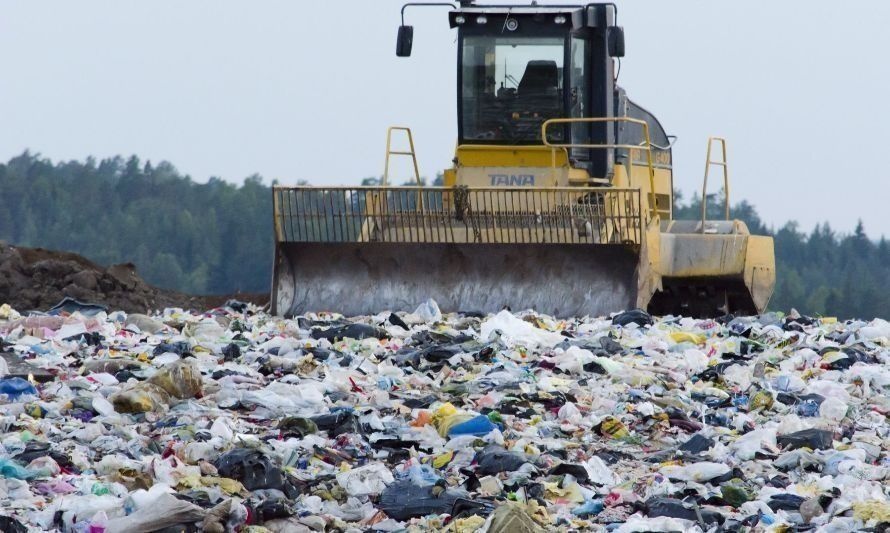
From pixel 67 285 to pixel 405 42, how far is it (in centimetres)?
431

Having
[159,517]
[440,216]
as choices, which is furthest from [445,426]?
[440,216]

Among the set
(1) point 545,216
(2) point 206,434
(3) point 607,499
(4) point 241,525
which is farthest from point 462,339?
(4) point 241,525

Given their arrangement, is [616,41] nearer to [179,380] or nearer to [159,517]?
[179,380]

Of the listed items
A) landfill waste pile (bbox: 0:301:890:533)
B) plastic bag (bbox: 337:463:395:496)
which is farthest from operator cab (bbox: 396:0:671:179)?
plastic bag (bbox: 337:463:395:496)

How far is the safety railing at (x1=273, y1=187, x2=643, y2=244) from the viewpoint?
1185 cm

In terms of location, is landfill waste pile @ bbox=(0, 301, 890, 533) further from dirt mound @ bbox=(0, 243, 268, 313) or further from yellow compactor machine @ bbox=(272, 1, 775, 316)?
dirt mound @ bbox=(0, 243, 268, 313)

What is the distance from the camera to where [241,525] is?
550 cm

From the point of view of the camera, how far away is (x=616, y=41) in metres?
A: 11.4

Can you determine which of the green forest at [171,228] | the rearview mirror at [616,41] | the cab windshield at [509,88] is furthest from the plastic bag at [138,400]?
the green forest at [171,228]

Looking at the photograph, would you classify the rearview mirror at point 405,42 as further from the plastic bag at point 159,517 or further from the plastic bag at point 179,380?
the plastic bag at point 159,517

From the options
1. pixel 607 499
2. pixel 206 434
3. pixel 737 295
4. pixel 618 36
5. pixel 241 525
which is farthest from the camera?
pixel 737 295

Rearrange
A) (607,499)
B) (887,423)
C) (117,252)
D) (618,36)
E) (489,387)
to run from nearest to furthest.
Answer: (607,499) → (887,423) → (489,387) → (618,36) → (117,252)

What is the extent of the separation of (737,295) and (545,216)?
2176 mm

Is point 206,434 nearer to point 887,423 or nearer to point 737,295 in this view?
point 887,423
